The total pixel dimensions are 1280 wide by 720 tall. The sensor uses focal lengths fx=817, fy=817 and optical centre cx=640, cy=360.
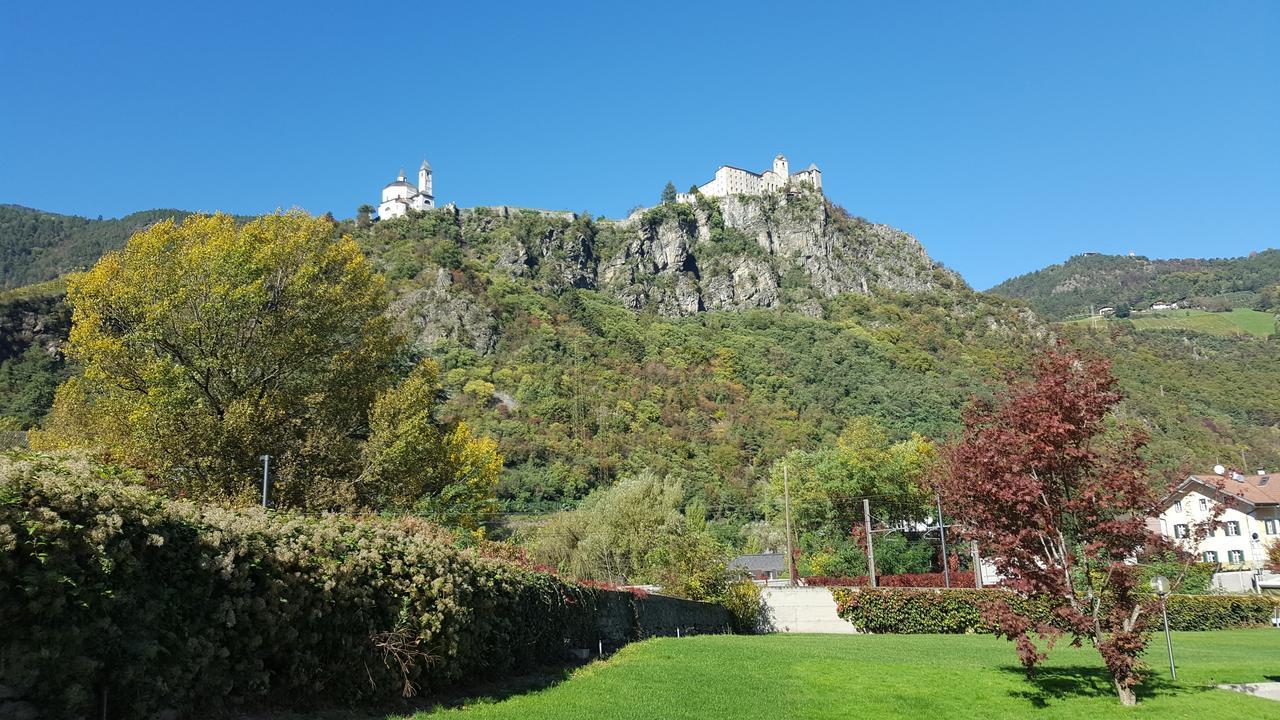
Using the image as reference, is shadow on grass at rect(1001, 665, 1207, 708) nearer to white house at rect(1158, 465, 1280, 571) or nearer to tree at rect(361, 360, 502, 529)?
tree at rect(361, 360, 502, 529)

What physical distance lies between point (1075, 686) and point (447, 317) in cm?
9263

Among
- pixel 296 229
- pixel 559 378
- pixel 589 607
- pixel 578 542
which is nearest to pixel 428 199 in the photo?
pixel 559 378

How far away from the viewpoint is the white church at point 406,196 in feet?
500

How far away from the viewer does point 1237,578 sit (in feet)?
155

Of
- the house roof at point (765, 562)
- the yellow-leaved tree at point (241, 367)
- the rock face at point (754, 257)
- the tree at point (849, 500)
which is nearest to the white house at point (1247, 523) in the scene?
the tree at point (849, 500)

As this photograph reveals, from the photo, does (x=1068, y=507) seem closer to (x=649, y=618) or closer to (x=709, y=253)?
(x=649, y=618)

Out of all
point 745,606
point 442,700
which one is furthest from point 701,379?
point 442,700

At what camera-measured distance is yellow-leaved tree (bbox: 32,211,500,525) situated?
2002 centimetres

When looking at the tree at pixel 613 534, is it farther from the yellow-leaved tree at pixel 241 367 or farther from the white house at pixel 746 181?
the white house at pixel 746 181

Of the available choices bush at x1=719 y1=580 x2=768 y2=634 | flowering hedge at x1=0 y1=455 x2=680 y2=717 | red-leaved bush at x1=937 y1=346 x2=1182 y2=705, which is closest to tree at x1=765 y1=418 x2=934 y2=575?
bush at x1=719 y1=580 x2=768 y2=634

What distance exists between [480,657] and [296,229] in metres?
17.1

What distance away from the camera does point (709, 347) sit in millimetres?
111750

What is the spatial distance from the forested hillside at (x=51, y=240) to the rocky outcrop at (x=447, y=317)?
115 feet

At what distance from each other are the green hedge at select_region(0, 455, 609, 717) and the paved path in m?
11.7
